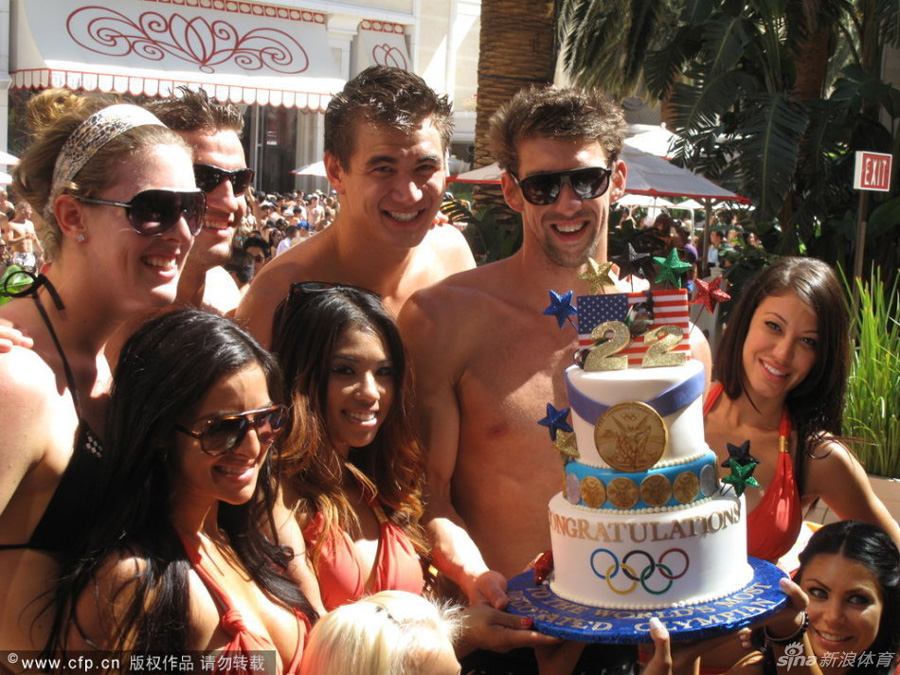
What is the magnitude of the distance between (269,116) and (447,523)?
3383cm

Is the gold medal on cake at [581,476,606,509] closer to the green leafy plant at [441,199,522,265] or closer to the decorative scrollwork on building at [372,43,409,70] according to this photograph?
the green leafy plant at [441,199,522,265]

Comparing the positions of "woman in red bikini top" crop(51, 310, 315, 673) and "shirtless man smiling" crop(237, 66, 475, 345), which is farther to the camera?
"shirtless man smiling" crop(237, 66, 475, 345)

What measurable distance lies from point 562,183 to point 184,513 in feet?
5.34

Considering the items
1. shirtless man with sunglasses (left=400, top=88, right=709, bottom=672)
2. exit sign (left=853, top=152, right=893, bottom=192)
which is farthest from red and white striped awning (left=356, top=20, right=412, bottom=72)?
shirtless man with sunglasses (left=400, top=88, right=709, bottom=672)

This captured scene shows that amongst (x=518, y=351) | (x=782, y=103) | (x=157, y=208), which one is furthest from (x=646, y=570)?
(x=782, y=103)

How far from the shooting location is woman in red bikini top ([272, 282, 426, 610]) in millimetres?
3104

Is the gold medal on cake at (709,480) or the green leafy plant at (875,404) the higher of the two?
the gold medal on cake at (709,480)

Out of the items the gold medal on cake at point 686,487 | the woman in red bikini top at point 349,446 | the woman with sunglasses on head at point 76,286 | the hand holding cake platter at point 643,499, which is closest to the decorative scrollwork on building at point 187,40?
the woman in red bikini top at point 349,446

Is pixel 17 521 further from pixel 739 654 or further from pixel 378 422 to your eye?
pixel 739 654

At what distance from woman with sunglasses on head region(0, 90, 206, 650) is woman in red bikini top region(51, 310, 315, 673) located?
97 mm

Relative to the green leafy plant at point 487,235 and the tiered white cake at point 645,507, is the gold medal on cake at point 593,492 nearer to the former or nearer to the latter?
the tiered white cake at point 645,507

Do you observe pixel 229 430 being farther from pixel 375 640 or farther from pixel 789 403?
pixel 789 403

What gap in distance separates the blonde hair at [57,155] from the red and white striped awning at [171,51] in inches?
678

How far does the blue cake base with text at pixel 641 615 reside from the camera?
8.32ft
